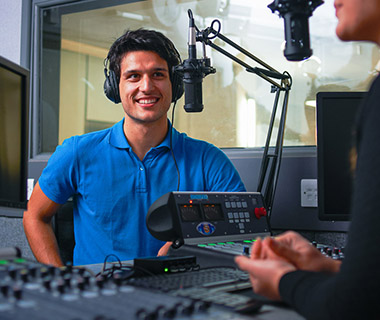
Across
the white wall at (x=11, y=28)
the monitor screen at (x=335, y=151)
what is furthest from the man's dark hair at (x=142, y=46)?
the white wall at (x=11, y=28)

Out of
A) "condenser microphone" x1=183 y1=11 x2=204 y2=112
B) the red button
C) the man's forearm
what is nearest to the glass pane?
the red button

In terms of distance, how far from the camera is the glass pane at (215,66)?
1.73 meters

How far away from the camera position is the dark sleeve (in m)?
0.47

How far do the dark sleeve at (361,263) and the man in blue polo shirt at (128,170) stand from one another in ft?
3.17

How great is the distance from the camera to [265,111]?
Result: 1.84 meters

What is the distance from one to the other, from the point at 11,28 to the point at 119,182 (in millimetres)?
1260

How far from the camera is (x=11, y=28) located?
229 cm

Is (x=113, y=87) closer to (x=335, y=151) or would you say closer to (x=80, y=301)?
(x=335, y=151)

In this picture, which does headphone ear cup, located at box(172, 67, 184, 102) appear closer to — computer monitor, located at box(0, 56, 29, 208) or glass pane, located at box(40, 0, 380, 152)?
glass pane, located at box(40, 0, 380, 152)

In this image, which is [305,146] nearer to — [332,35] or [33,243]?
[332,35]

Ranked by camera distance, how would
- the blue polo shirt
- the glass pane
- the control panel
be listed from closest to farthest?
the control panel → the blue polo shirt → the glass pane

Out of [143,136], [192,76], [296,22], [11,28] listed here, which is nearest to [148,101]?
[143,136]

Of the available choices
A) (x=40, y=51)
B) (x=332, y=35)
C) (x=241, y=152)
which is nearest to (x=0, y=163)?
(x=241, y=152)

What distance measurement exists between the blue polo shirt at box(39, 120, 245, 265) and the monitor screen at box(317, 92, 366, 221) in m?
0.30
